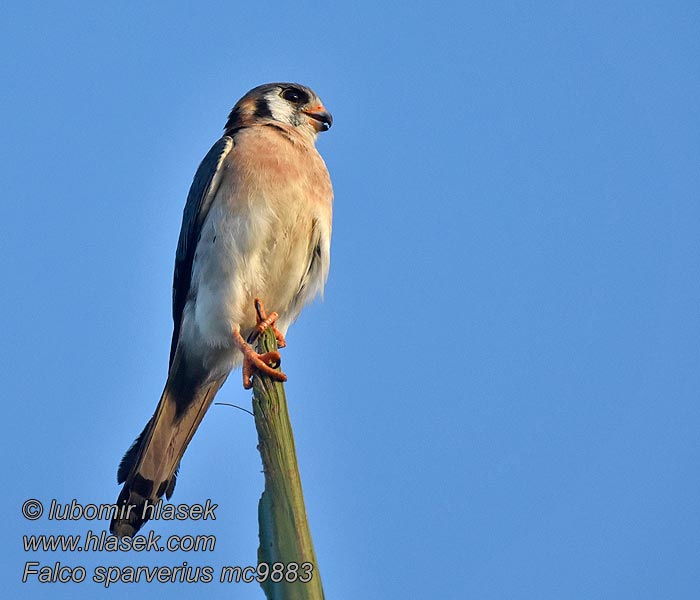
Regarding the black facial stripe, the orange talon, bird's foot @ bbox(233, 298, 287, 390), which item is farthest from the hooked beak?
the orange talon

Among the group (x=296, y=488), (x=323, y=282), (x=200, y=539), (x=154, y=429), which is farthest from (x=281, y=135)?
(x=296, y=488)

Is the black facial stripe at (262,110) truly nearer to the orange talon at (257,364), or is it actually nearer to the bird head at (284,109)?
the bird head at (284,109)

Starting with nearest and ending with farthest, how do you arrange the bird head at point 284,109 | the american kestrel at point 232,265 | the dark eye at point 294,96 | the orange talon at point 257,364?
the orange talon at point 257,364 < the american kestrel at point 232,265 < the bird head at point 284,109 < the dark eye at point 294,96

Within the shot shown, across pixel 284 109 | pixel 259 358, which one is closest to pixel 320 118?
pixel 284 109

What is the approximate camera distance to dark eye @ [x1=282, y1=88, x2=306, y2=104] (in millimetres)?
6352

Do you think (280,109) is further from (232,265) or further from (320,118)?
(232,265)

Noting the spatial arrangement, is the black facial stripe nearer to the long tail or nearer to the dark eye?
the dark eye

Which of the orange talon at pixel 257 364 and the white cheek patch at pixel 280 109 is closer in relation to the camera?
the orange talon at pixel 257 364

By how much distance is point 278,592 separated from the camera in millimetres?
2963

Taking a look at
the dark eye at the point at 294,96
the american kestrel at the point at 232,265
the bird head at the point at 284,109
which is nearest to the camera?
the american kestrel at the point at 232,265

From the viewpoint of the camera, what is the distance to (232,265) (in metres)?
5.27

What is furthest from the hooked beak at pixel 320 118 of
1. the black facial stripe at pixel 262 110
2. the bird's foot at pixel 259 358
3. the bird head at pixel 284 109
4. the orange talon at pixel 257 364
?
the orange talon at pixel 257 364

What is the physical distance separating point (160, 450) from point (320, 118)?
2492mm

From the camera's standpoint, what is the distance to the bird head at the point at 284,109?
245 inches
